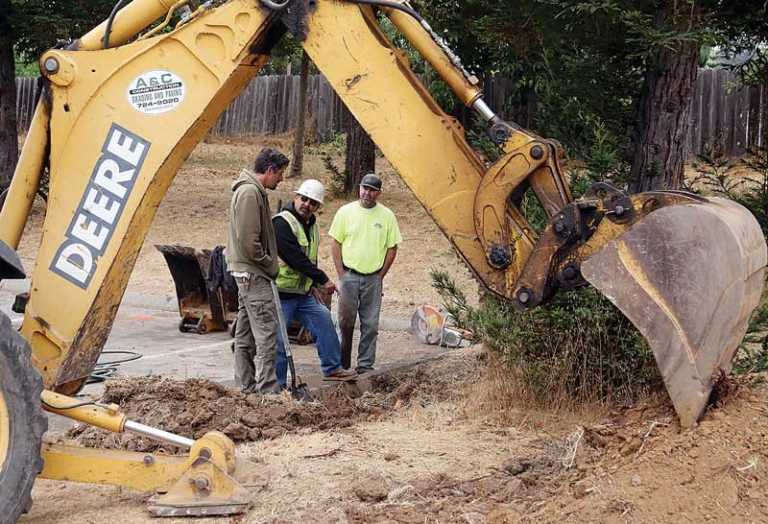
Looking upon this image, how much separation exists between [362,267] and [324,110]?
21.5m

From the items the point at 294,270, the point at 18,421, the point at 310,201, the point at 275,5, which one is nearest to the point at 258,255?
the point at 294,270

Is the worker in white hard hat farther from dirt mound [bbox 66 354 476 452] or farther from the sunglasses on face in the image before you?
dirt mound [bbox 66 354 476 452]

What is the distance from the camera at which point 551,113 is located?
29.7ft

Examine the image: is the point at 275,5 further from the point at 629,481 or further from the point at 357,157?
the point at 357,157

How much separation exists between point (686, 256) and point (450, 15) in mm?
6113

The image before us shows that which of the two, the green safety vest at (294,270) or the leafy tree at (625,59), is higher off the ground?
the leafy tree at (625,59)

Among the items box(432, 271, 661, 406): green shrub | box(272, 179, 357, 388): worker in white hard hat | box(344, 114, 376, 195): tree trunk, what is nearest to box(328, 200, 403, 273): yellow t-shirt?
box(272, 179, 357, 388): worker in white hard hat

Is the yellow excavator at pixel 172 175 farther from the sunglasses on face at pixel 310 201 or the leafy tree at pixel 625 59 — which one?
the sunglasses on face at pixel 310 201

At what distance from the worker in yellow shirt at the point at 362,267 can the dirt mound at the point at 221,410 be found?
1.43 meters

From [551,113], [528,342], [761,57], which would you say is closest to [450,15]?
[551,113]

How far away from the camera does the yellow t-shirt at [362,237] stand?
425 inches

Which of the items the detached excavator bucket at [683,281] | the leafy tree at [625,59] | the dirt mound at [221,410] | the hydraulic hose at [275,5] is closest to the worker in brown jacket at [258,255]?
the dirt mound at [221,410]

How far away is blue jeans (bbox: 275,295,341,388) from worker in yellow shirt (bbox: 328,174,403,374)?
26.1 inches

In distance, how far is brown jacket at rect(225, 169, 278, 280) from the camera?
8.84 meters
